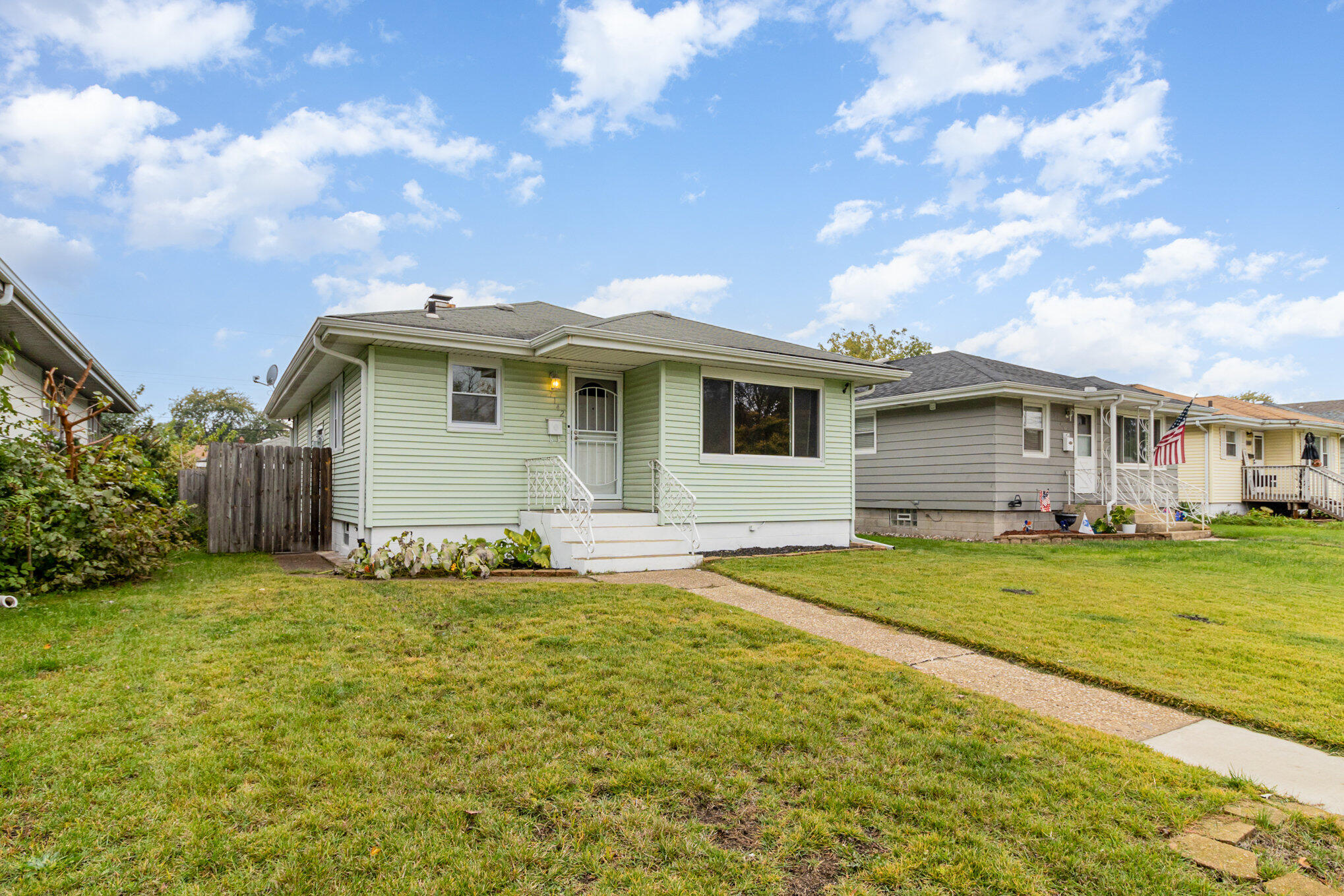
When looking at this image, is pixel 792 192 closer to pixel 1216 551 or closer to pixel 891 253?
pixel 891 253

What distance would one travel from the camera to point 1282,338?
1998cm

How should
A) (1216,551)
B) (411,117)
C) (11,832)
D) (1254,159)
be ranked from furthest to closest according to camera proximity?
(411,117)
(1254,159)
(1216,551)
(11,832)

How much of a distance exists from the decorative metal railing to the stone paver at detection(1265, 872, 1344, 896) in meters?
25.1

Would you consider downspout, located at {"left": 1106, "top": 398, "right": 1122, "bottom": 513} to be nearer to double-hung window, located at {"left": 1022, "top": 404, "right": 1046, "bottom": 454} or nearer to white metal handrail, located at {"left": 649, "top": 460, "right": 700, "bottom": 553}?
double-hung window, located at {"left": 1022, "top": 404, "right": 1046, "bottom": 454}

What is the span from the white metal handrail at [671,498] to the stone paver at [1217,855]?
7.72m

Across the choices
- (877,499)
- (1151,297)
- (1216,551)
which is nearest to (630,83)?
(877,499)

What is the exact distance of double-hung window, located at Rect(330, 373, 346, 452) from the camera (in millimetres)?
10945

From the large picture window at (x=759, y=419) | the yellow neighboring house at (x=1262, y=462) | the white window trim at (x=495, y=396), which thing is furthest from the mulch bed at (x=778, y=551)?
the yellow neighboring house at (x=1262, y=462)

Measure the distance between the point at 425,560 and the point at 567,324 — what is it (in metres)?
5.37

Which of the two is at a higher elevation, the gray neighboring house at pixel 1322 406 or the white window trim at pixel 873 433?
the gray neighboring house at pixel 1322 406

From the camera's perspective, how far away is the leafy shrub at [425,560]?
7949mm

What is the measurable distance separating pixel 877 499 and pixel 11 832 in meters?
15.8

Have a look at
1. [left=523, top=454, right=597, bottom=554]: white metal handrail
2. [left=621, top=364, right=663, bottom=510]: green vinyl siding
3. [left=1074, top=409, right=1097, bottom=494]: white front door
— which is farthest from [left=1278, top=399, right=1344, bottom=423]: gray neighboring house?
[left=523, top=454, right=597, bottom=554]: white metal handrail

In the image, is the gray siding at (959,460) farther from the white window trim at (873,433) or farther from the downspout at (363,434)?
the downspout at (363,434)
